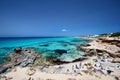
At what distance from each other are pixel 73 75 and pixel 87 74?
1.44m

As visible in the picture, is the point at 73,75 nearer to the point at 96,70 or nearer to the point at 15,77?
the point at 96,70

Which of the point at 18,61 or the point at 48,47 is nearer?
the point at 18,61

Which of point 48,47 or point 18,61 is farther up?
point 48,47

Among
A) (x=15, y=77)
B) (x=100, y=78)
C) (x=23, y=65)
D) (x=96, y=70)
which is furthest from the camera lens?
(x=23, y=65)

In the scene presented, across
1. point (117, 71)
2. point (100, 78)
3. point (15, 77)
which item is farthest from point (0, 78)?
point (117, 71)

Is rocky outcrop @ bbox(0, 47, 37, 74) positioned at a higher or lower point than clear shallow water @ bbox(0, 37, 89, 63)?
lower

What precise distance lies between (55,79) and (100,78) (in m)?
4.24

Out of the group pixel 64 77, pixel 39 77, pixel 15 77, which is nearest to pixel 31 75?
pixel 39 77

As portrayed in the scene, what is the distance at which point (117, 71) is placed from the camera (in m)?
9.57

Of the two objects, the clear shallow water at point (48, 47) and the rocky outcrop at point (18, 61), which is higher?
the clear shallow water at point (48, 47)

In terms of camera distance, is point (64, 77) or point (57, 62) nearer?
point (64, 77)

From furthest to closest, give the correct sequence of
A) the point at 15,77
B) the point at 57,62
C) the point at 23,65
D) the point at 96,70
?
the point at 57,62
the point at 23,65
the point at 96,70
the point at 15,77

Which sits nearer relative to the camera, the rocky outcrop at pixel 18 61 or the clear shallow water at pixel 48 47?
the rocky outcrop at pixel 18 61

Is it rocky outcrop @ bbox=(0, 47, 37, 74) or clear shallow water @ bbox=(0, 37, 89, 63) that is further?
clear shallow water @ bbox=(0, 37, 89, 63)
